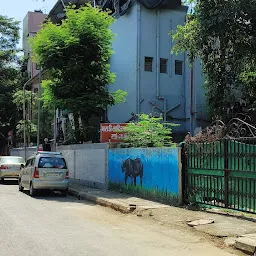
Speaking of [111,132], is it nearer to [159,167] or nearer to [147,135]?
[147,135]

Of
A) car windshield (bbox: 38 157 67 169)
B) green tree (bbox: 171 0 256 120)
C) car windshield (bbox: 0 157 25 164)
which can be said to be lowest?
car windshield (bbox: 0 157 25 164)

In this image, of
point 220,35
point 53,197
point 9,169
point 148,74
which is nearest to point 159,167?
point 220,35

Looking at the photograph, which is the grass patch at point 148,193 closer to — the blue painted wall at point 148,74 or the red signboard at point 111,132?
the red signboard at point 111,132

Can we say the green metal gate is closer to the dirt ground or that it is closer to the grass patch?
the dirt ground

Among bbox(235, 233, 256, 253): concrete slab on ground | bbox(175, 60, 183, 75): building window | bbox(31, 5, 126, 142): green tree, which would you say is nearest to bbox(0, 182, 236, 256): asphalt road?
bbox(235, 233, 256, 253): concrete slab on ground

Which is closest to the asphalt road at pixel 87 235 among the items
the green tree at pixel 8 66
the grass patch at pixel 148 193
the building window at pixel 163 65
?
the grass patch at pixel 148 193

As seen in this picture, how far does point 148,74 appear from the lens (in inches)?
1019

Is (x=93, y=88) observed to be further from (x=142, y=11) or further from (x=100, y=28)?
(x=142, y=11)

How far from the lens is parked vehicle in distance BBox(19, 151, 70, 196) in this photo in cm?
1644

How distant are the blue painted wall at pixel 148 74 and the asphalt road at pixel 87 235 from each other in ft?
45.3

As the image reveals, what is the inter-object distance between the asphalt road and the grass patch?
1.78 m

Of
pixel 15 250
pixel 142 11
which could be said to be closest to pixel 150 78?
pixel 142 11

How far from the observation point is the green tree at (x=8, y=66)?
47312mm

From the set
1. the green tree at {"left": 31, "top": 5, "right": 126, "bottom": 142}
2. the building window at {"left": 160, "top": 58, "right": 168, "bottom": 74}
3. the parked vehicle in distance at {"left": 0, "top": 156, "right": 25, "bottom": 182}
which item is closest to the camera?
the green tree at {"left": 31, "top": 5, "right": 126, "bottom": 142}
